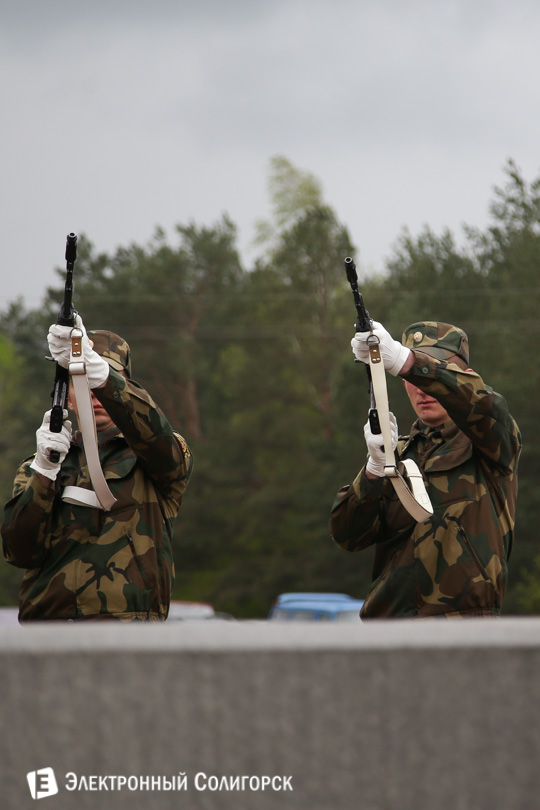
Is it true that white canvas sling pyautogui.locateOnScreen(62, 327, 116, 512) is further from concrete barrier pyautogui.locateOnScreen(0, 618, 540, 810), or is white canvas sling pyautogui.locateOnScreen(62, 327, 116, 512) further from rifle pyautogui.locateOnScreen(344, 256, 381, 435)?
concrete barrier pyautogui.locateOnScreen(0, 618, 540, 810)

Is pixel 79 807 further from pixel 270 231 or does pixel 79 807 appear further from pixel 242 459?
pixel 270 231

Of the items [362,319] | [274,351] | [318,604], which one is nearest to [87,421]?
[362,319]

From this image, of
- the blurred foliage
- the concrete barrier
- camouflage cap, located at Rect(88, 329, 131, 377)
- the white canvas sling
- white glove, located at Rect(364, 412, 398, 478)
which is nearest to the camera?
the concrete barrier

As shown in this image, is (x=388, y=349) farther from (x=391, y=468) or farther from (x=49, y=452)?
(x=49, y=452)

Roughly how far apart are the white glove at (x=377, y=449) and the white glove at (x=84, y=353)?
88cm

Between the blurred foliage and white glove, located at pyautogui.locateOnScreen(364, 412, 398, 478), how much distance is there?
75.7 feet

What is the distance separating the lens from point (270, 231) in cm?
3628

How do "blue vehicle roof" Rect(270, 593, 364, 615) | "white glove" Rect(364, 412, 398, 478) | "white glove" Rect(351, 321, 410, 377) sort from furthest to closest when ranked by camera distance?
"blue vehicle roof" Rect(270, 593, 364, 615)
"white glove" Rect(364, 412, 398, 478)
"white glove" Rect(351, 321, 410, 377)

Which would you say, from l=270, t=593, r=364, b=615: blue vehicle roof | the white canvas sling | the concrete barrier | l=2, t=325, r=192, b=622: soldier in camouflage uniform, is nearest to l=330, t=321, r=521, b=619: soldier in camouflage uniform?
l=2, t=325, r=192, b=622: soldier in camouflage uniform

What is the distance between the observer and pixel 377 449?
371cm

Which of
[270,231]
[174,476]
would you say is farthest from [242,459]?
[174,476]

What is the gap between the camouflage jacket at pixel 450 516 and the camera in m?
3.51

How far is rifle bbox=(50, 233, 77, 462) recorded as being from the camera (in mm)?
3631

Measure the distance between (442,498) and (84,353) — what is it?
1239mm
